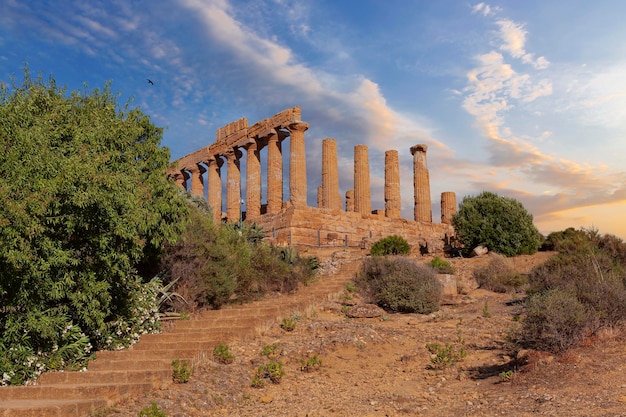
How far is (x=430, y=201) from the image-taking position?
41.5 m

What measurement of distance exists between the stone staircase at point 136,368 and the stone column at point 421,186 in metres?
25.3

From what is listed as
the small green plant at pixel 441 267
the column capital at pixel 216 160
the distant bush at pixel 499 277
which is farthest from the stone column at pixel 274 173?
the distant bush at pixel 499 277

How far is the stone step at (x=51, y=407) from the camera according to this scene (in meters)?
8.77

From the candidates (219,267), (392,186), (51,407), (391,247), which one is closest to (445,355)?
(219,267)

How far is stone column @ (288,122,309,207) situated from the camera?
35.1 metres

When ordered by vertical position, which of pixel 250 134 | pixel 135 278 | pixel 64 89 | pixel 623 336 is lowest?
pixel 623 336

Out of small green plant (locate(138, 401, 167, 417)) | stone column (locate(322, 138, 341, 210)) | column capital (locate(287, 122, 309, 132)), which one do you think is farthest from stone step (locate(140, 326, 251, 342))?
column capital (locate(287, 122, 309, 132))

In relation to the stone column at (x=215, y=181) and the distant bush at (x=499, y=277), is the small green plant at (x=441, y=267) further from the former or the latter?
the stone column at (x=215, y=181)

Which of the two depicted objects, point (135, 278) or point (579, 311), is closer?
point (579, 311)

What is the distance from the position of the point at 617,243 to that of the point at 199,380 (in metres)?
20.0

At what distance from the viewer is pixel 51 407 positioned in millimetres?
8844

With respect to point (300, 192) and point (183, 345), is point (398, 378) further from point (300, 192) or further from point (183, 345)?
point (300, 192)

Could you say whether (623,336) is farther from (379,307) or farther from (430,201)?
(430,201)

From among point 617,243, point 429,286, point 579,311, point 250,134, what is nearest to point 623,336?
point 579,311
